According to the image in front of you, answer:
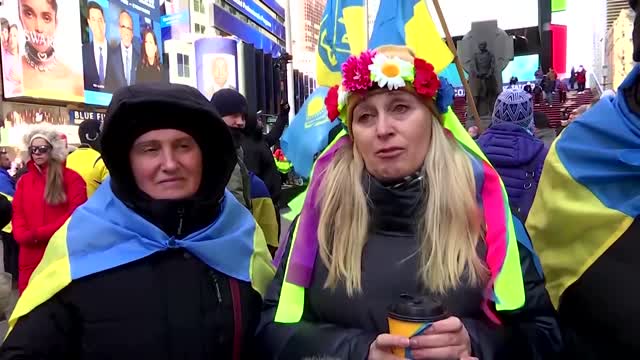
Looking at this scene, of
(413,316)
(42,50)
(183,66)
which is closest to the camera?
(413,316)

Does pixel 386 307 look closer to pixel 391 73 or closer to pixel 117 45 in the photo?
pixel 391 73

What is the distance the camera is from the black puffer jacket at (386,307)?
73.1 inches

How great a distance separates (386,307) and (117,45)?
40.0 metres

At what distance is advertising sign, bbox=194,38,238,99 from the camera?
1695 inches

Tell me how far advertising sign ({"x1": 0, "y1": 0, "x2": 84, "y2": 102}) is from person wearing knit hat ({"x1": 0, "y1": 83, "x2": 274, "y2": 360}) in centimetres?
2846

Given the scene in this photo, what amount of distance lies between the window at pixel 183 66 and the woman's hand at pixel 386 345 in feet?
150

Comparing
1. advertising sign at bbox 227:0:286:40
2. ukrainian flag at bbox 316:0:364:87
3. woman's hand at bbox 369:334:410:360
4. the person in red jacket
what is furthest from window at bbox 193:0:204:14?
woman's hand at bbox 369:334:410:360

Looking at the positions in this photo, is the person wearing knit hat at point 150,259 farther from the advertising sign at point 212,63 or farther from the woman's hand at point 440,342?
the advertising sign at point 212,63

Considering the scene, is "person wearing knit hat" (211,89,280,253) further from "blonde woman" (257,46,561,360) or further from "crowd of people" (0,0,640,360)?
"blonde woman" (257,46,561,360)

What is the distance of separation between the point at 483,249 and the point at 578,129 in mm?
545

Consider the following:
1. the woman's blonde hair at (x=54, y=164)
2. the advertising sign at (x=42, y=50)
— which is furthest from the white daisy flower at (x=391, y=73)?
the advertising sign at (x=42, y=50)

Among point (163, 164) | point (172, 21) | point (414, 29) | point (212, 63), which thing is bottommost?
point (163, 164)

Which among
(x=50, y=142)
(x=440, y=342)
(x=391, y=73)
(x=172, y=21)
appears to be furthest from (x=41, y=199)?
(x=172, y=21)

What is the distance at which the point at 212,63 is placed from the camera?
143ft
